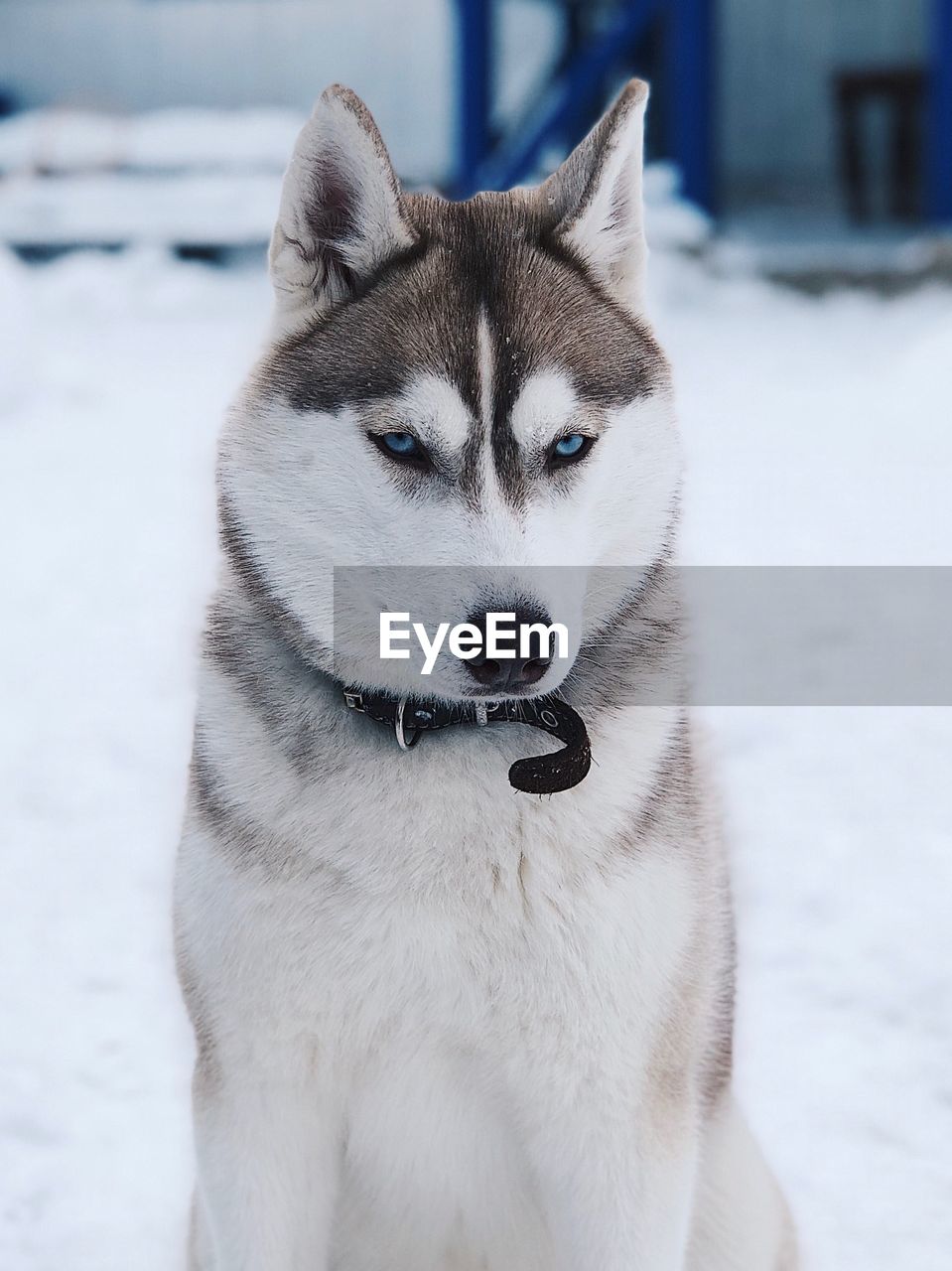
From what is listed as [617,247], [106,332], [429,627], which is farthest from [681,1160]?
[106,332]

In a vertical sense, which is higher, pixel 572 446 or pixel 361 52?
pixel 361 52

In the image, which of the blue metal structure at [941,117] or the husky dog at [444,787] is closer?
the husky dog at [444,787]

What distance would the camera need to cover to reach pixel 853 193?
1112cm

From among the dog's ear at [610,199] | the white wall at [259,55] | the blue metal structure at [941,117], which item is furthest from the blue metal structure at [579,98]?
the dog's ear at [610,199]

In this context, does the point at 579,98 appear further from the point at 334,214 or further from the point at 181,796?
the point at 334,214

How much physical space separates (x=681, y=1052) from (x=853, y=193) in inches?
416

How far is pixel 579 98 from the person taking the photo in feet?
27.1

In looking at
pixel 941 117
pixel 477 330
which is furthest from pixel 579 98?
pixel 477 330

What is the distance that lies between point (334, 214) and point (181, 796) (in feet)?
7.07

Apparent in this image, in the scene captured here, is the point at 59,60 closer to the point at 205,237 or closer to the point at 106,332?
the point at 205,237

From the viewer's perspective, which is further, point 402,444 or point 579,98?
point 579,98

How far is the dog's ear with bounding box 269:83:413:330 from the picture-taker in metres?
1.50

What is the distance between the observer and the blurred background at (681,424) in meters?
2.48

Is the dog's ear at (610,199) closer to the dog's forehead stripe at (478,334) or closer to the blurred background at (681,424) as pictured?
the dog's forehead stripe at (478,334)
